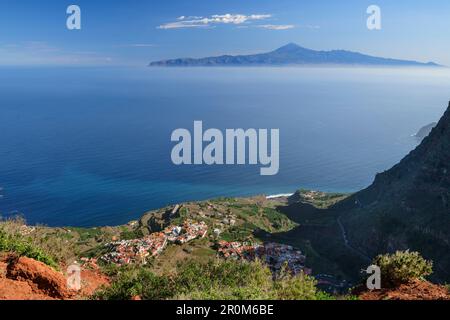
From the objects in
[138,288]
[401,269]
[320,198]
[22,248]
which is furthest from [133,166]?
[401,269]

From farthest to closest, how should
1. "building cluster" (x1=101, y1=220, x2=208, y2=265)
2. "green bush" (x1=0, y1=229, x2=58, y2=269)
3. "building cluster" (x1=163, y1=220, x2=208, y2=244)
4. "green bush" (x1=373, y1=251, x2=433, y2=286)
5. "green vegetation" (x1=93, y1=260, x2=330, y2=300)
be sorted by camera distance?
"building cluster" (x1=163, y1=220, x2=208, y2=244) < "building cluster" (x1=101, y1=220, x2=208, y2=265) < "green bush" (x1=0, y1=229, x2=58, y2=269) < "green bush" (x1=373, y1=251, x2=433, y2=286) < "green vegetation" (x1=93, y1=260, x2=330, y2=300)

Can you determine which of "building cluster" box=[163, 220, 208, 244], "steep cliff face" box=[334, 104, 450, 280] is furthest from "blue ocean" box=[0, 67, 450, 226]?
"steep cliff face" box=[334, 104, 450, 280]

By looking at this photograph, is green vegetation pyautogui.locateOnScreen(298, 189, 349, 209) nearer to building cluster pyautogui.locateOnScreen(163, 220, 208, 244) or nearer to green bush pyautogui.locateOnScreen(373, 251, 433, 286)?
building cluster pyautogui.locateOnScreen(163, 220, 208, 244)

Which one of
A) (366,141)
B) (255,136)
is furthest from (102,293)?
(366,141)

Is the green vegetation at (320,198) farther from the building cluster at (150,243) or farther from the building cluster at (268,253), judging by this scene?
the building cluster at (150,243)

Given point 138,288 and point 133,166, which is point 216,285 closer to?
point 138,288
